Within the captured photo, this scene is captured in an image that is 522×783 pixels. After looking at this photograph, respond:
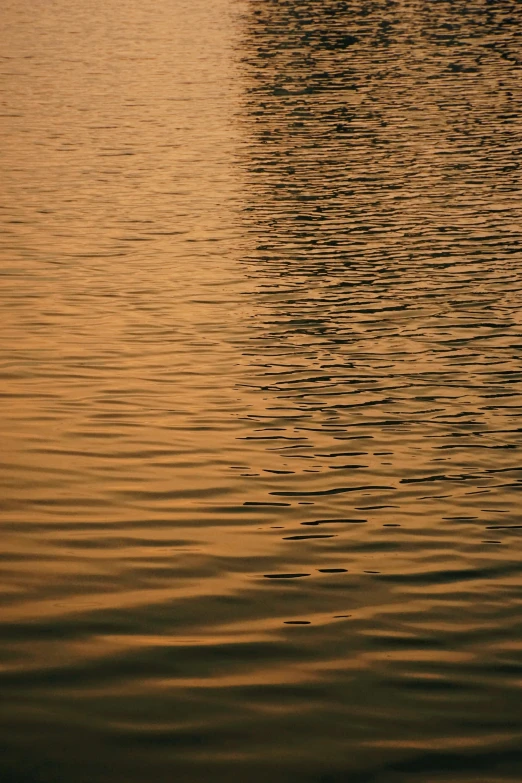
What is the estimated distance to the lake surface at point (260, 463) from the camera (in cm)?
920

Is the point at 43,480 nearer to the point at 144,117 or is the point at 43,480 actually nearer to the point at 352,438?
the point at 352,438

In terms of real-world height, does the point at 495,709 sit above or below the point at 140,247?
above

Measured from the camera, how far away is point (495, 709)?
31.1ft

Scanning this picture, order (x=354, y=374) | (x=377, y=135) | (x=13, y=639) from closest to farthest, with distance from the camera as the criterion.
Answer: (x=13, y=639) < (x=354, y=374) < (x=377, y=135)

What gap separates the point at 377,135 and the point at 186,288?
20.8m

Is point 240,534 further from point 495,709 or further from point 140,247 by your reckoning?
point 140,247

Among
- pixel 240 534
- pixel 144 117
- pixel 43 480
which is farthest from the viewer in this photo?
pixel 144 117

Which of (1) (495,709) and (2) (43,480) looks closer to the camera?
(1) (495,709)

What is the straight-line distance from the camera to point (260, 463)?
49.9ft

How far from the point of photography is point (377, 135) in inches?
1729

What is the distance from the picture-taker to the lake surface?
9195 millimetres

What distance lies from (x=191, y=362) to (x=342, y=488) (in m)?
6.04

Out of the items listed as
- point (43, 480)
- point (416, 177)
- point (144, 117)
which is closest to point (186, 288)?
point (43, 480)

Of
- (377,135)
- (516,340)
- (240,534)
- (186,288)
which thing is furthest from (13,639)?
(377,135)
